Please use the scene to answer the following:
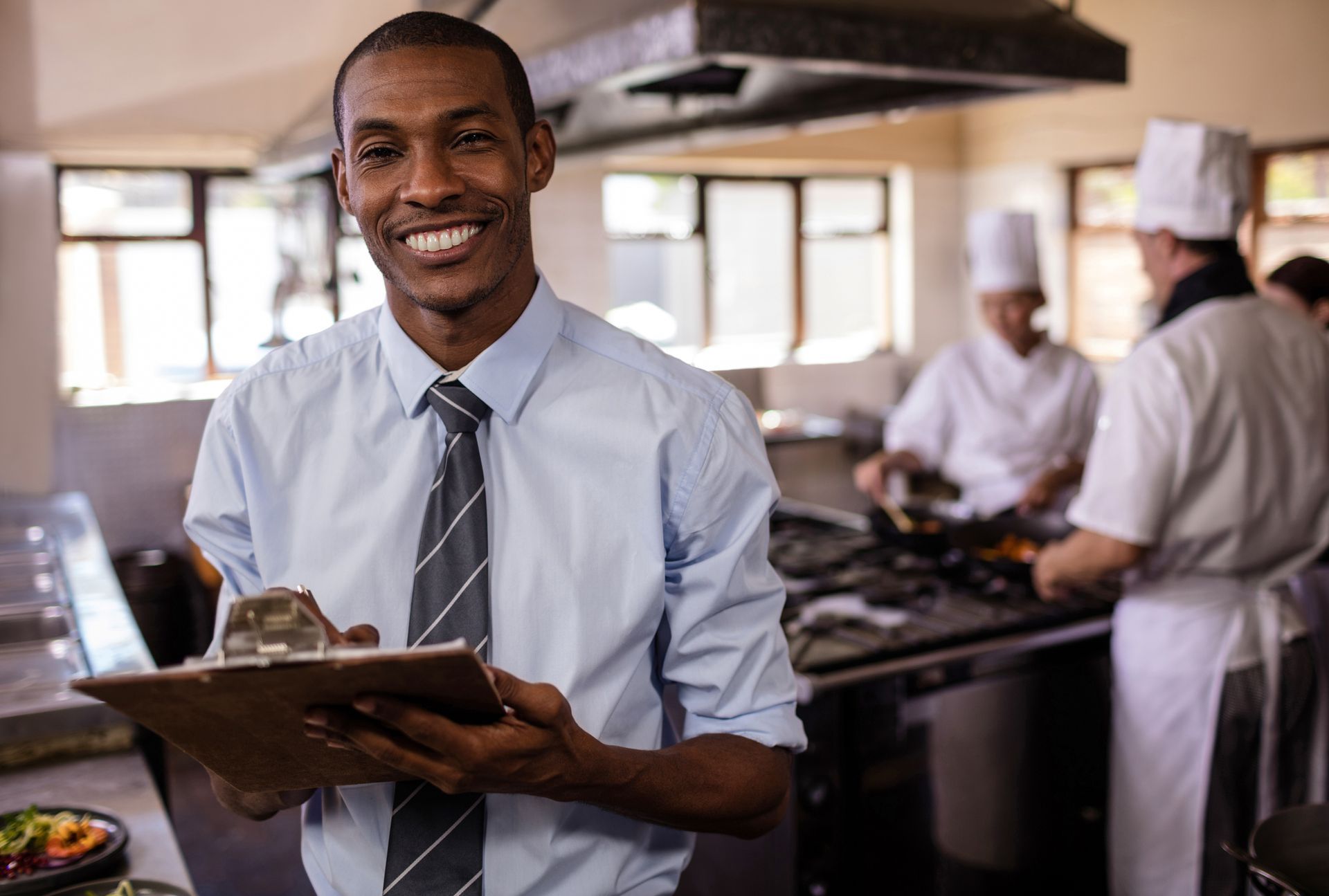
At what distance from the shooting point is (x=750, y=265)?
7.71 m

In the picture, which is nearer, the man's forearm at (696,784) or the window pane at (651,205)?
the man's forearm at (696,784)

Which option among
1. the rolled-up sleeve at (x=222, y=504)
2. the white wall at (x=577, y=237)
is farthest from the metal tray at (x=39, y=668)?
the white wall at (x=577, y=237)

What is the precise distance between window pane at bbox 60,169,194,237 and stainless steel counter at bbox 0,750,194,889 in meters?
4.22

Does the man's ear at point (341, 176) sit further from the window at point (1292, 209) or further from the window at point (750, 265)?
the window at point (1292, 209)

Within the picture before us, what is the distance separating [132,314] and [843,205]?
180 inches

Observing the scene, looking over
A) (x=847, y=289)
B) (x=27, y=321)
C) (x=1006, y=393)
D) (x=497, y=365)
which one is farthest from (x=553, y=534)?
(x=847, y=289)

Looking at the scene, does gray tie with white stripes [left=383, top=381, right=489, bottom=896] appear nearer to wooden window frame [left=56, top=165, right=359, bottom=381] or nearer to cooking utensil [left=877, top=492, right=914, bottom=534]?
cooking utensil [left=877, top=492, right=914, bottom=534]

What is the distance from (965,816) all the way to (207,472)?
1.93 meters

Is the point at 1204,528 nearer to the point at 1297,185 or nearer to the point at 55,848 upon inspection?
the point at 55,848

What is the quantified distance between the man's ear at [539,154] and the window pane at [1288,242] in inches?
225

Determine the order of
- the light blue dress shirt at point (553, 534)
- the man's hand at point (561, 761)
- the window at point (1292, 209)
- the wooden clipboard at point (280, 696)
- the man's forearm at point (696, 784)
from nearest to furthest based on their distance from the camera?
the wooden clipboard at point (280, 696) → the man's hand at point (561, 761) → the man's forearm at point (696, 784) → the light blue dress shirt at point (553, 534) → the window at point (1292, 209)

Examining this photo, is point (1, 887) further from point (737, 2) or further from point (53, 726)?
point (737, 2)

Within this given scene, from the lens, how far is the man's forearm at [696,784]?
108 cm

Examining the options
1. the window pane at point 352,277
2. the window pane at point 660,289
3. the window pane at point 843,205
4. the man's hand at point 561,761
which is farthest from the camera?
the window pane at point 843,205
